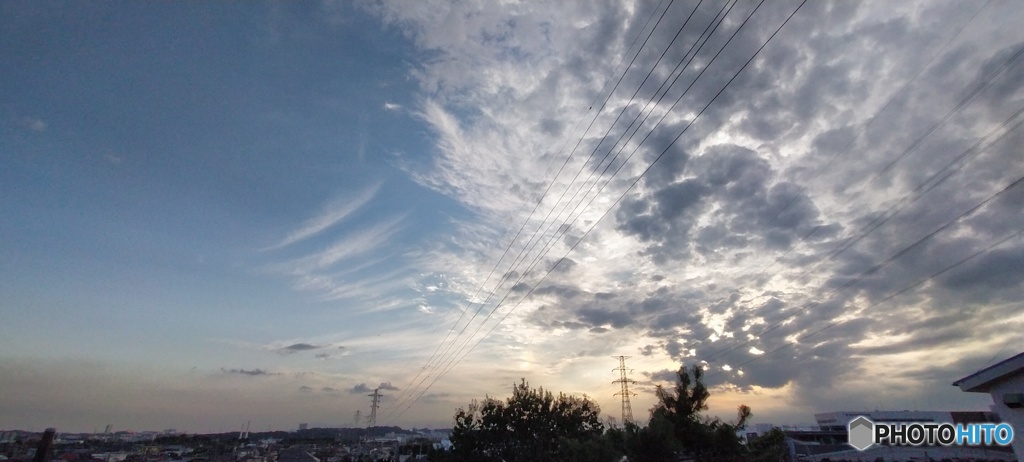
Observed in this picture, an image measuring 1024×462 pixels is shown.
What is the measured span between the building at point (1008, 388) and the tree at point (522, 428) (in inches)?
1059

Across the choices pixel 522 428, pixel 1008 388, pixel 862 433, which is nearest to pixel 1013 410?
pixel 1008 388

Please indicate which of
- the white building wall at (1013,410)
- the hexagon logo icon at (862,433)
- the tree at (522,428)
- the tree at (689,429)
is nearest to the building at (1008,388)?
the white building wall at (1013,410)

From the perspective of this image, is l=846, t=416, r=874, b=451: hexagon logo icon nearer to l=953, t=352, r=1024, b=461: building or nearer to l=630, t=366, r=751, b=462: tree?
l=953, t=352, r=1024, b=461: building

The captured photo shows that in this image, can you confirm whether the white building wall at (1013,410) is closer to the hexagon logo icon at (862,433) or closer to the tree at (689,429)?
the hexagon logo icon at (862,433)

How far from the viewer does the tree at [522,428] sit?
118ft

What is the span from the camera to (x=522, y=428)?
36.9 m

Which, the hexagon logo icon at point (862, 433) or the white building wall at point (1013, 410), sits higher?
the white building wall at point (1013, 410)

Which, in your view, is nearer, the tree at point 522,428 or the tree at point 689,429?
the tree at point 689,429

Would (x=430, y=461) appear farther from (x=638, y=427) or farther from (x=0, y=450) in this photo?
(x=0, y=450)

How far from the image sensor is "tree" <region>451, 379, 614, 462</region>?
36.0m

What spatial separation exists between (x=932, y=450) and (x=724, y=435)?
2047 cm

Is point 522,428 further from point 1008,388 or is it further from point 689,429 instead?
point 1008,388

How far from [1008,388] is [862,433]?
5.73 meters

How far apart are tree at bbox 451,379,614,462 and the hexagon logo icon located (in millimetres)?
21224
